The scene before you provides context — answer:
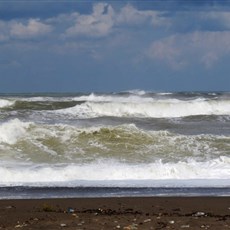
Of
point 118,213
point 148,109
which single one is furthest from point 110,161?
point 148,109

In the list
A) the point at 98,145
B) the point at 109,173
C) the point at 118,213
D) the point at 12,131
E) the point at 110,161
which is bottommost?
the point at 118,213

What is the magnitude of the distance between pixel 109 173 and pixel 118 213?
4303 millimetres

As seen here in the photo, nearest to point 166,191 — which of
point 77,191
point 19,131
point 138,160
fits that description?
point 77,191

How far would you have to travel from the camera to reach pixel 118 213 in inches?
346

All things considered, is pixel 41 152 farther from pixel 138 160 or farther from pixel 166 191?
pixel 166 191

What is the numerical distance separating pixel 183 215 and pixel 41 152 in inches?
316

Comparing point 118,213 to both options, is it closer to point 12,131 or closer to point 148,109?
point 12,131

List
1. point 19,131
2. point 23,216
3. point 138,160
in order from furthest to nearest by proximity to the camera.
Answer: point 19,131, point 138,160, point 23,216

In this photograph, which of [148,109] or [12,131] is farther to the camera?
[148,109]

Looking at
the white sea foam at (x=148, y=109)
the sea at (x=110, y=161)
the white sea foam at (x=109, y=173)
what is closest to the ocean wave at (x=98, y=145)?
the sea at (x=110, y=161)

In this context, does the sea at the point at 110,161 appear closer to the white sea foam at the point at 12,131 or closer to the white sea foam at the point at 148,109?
the white sea foam at the point at 12,131

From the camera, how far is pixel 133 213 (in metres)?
8.80

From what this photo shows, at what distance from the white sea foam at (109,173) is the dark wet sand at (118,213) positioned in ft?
7.42

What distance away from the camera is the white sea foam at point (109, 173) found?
1257cm
